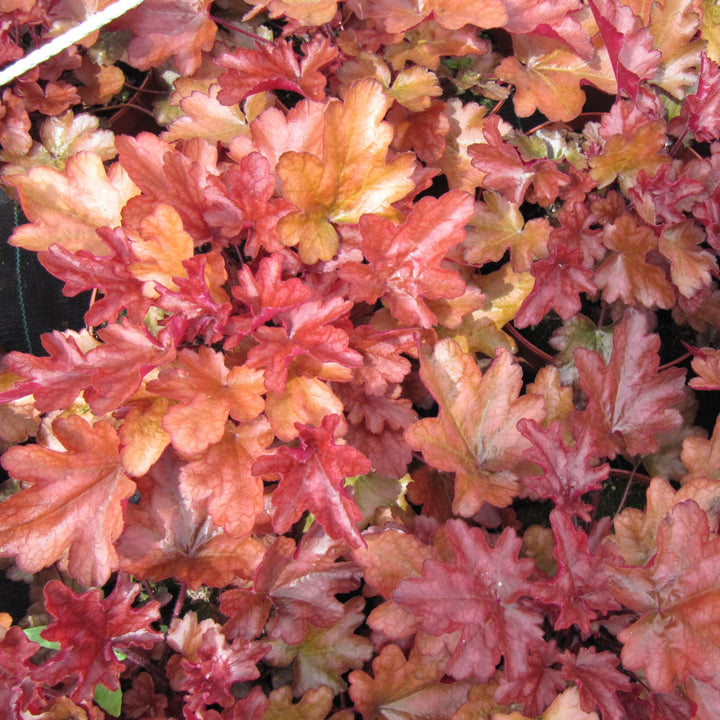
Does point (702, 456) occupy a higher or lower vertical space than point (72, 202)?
lower

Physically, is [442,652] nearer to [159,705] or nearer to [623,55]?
[159,705]

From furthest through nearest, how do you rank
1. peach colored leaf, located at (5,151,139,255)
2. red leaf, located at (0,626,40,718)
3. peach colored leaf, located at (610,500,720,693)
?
1. peach colored leaf, located at (5,151,139,255)
2. red leaf, located at (0,626,40,718)
3. peach colored leaf, located at (610,500,720,693)

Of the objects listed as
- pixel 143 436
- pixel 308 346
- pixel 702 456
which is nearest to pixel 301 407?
pixel 308 346

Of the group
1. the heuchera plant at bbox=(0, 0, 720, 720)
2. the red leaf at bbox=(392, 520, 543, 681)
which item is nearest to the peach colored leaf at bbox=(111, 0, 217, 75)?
the heuchera plant at bbox=(0, 0, 720, 720)

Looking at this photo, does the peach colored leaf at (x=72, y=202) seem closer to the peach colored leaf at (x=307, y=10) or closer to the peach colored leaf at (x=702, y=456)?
the peach colored leaf at (x=307, y=10)

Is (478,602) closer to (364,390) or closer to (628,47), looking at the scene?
(364,390)

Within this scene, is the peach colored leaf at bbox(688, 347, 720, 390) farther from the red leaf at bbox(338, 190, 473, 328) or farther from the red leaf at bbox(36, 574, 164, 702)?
the red leaf at bbox(36, 574, 164, 702)
